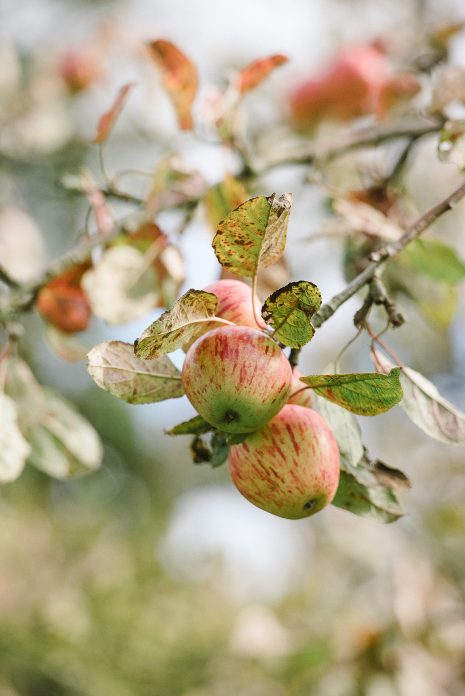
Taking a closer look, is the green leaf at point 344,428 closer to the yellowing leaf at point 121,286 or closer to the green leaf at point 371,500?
the green leaf at point 371,500

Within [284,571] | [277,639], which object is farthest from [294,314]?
[284,571]

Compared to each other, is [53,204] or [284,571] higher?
[53,204]

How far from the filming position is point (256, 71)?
3.37 feet

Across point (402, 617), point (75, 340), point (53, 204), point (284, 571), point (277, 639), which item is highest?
point (75, 340)

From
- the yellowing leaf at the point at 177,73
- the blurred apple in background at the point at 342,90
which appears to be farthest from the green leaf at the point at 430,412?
the blurred apple in background at the point at 342,90

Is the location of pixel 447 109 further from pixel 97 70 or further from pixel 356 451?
pixel 97 70

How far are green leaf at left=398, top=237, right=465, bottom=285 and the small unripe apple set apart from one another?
33cm

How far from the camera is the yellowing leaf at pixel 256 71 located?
100 centimetres

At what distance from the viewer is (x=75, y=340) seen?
3.71 feet

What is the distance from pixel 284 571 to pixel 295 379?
3.32m

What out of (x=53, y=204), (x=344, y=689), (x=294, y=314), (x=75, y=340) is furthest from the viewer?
(x=53, y=204)

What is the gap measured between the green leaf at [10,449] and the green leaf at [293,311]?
1.29 ft

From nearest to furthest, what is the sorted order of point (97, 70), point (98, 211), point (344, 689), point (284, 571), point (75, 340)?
1. point (98, 211)
2. point (75, 340)
3. point (344, 689)
4. point (97, 70)
5. point (284, 571)

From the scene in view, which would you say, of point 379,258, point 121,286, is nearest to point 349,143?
point 121,286
